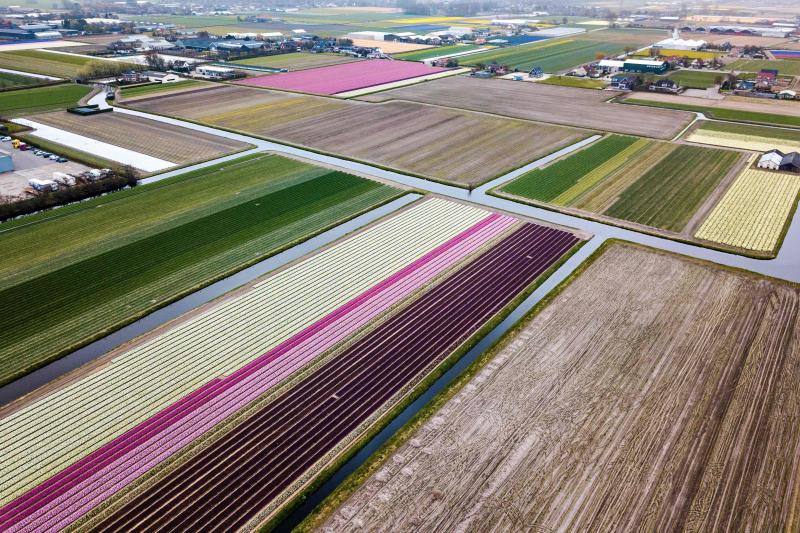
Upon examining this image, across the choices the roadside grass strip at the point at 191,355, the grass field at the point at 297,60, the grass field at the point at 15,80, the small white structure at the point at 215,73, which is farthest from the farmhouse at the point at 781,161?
the grass field at the point at 15,80

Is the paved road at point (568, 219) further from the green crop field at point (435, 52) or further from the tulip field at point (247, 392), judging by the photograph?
the green crop field at point (435, 52)

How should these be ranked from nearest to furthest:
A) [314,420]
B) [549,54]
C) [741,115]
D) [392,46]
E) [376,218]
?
1. [314,420]
2. [376,218]
3. [741,115]
4. [549,54]
5. [392,46]

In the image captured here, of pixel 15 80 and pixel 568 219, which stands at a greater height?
pixel 15 80

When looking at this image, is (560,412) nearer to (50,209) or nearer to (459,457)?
(459,457)

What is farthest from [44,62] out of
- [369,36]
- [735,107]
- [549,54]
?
[735,107]

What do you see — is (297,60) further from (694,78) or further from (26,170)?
(694,78)

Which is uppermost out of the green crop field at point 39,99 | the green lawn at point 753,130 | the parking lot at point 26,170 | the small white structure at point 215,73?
the small white structure at point 215,73
